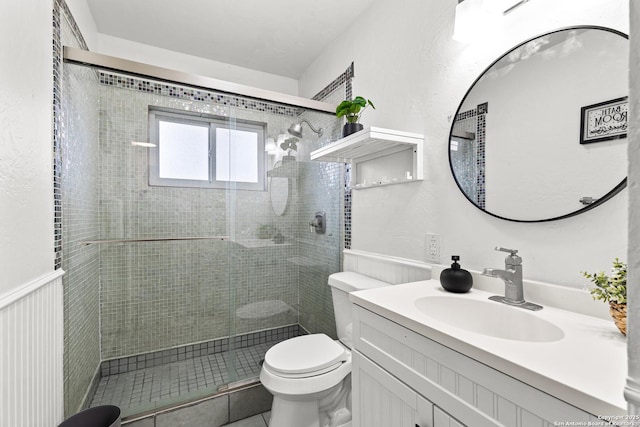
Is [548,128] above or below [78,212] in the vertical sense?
above

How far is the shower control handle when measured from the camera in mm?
2094

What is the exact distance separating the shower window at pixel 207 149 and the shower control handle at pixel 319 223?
436 mm

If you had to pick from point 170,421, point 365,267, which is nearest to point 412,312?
point 365,267

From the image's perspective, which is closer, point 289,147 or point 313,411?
point 313,411

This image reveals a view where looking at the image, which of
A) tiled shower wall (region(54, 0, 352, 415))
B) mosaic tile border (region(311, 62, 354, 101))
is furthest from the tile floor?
mosaic tile border (region(311, 62, 354, 101))

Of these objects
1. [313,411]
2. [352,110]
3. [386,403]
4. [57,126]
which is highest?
[352,110]

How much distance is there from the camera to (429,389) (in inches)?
29.2

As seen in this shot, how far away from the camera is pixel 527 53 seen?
100 cm

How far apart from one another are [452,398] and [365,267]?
1.10 m

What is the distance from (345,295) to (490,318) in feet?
2.65

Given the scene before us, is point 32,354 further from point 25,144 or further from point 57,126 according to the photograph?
point 57,126

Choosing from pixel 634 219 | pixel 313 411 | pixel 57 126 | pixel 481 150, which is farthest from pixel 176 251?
pixel 634 219

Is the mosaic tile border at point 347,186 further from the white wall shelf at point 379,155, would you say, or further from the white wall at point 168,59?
the white wall at point 168,59

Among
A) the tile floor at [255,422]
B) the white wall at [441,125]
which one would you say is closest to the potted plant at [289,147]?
the white wall at [441,125]
